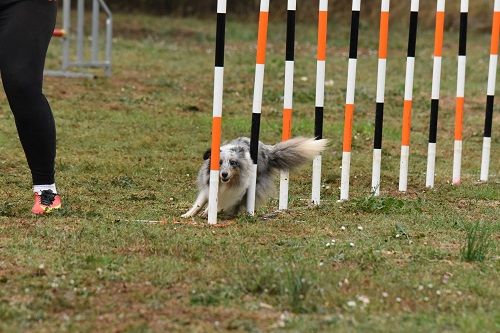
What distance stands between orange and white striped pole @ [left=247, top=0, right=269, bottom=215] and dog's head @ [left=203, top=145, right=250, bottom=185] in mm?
66

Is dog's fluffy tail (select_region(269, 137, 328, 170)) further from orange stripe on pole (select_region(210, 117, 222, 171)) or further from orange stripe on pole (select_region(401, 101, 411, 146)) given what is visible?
orange stripe on pole (select_region(401, 101, 411, 146))

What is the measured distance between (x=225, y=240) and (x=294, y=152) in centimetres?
149

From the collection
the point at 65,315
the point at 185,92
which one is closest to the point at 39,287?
the point at 65,315

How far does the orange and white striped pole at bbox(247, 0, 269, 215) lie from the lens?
7.07 m

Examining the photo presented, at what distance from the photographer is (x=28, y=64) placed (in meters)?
6.62

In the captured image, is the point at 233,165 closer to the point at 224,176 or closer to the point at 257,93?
the point at 224,176

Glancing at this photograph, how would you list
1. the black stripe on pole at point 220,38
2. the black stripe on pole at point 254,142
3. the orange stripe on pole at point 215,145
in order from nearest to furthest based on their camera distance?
the black stripe on pole at point 220,38
the orange stripe on pole at point 215,145
the black stripe on pole at point 254,142

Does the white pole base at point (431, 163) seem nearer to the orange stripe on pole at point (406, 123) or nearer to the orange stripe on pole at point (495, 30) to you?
the orange stripe on pole at point (406, 123)

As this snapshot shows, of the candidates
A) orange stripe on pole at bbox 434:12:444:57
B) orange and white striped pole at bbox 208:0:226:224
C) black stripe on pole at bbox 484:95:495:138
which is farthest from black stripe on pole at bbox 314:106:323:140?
black stripe on pole at bbox 484:95:495:138

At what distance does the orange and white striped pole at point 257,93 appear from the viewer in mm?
7074

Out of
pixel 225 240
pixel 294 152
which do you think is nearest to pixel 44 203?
pixel 225 240

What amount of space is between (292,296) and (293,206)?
10.4 feet

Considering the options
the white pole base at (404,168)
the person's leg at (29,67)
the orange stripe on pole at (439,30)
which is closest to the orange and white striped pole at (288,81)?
the white pole base at (404,168)

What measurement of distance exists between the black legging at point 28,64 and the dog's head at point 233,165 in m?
1.13
